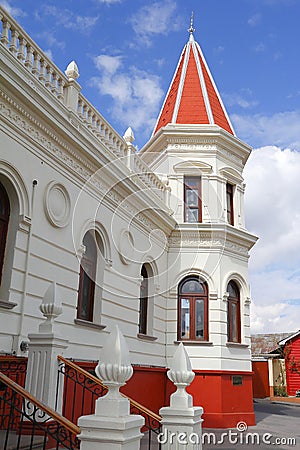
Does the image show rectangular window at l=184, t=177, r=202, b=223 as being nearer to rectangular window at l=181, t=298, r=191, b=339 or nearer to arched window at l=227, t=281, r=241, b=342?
arched window at l=227, t=281, r=241, b=342

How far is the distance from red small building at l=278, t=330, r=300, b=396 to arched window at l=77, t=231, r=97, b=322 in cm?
2086

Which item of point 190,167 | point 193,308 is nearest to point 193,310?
point 193,308

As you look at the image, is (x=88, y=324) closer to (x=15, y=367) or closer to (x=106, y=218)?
(x=106, y=218)

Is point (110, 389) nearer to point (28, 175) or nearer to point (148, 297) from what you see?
point (28, 175)

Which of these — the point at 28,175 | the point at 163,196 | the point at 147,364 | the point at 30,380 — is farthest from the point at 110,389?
the point at 163,196

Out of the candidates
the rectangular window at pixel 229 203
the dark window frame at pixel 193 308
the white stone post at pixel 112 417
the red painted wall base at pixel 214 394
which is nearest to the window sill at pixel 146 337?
the red painted wall base at pixel 214 394

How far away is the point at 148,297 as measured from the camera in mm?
12328

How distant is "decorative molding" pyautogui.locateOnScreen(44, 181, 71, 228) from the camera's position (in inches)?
314

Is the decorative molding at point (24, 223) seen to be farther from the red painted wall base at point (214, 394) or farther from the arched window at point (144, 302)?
the red painted wall base at point (214, 394)

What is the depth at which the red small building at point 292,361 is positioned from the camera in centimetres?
2683

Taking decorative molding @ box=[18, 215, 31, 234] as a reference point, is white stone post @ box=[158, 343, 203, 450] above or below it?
below

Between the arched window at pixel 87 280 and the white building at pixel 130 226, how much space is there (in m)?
0.03

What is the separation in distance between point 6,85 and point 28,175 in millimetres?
A: 1384

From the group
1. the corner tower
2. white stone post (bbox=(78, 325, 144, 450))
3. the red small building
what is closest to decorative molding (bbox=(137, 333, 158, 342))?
the corner tower
